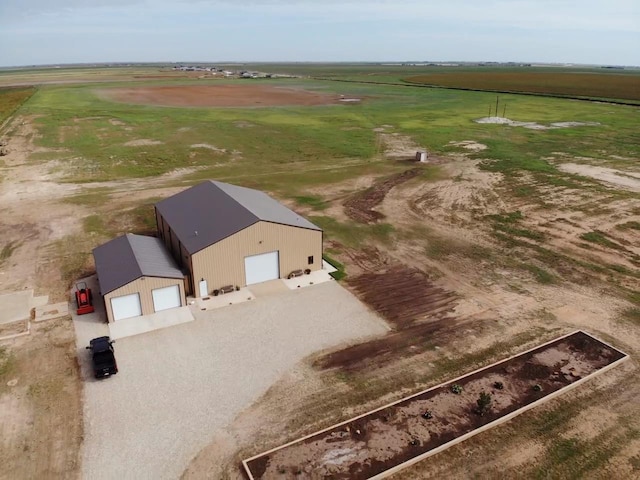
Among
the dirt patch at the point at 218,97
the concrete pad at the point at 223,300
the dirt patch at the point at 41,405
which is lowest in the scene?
the dirt patch at the point at 41,405

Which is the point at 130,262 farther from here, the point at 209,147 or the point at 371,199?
the point at 209,147

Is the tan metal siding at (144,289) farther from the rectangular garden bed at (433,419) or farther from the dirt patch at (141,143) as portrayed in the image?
the dirt patch at (141,143)

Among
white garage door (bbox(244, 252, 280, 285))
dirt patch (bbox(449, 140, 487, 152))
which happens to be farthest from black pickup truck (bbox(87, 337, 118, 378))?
dirt patch (bbox(449, 140, 487, 152))

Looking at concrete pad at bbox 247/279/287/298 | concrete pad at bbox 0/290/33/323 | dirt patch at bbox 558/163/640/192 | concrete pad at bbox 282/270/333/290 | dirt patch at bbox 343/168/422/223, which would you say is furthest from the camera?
dirt patch at bbox 558/163/640/192

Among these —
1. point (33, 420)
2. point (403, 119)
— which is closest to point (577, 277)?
point (33, 420)

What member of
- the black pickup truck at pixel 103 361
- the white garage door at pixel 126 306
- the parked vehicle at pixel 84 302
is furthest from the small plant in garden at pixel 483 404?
the parked vehicle at pixel 84 302

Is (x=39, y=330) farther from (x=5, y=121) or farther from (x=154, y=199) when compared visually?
(x=5, y=121)

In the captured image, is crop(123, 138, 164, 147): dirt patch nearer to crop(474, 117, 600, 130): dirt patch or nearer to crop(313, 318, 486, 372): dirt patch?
crop(313, 318, 486, 372): dirt patch
